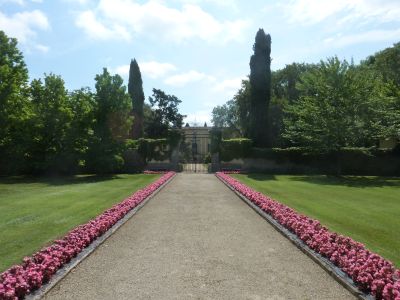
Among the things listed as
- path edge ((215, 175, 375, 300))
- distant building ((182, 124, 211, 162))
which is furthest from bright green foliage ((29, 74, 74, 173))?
path edge ((215, 175, 375, 300))

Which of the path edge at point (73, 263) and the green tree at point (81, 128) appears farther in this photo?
the green tree at point (81, 128)

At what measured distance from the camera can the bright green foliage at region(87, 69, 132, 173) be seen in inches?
1339

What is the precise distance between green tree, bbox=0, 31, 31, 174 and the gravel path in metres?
20.6

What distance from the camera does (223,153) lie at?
41.2 metres

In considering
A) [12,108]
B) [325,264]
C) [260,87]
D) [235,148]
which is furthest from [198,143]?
[325,264]

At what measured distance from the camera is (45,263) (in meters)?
7.80

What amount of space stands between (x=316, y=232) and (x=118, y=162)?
25631 mm

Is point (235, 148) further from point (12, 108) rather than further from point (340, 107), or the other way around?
point (12, 108)

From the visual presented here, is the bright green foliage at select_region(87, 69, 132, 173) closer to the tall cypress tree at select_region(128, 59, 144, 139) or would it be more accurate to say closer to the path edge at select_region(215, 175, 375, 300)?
the tall cypress tree at select_region(128, 59, 144, 139)

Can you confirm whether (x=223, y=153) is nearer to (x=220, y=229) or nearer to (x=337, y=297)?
(x=220, y=229)

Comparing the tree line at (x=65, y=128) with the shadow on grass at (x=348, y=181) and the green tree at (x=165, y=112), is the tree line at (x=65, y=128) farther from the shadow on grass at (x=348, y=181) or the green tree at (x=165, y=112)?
the green tree at (x=165, y=112)

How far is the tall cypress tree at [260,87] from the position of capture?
43125 millimetres

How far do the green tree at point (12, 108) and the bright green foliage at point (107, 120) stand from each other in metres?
5.38

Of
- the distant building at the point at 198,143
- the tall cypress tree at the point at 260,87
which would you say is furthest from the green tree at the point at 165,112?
the tall cypress tree at the point at 260,87
